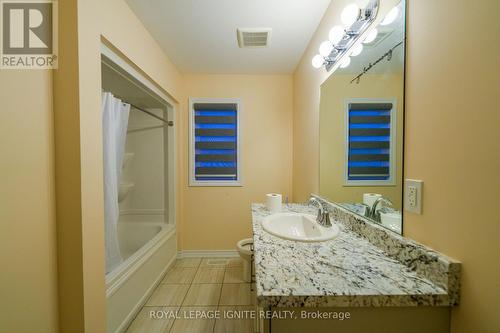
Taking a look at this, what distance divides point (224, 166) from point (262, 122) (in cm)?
78

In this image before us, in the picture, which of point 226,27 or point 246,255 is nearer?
point 226,27

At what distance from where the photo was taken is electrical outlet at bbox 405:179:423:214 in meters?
0.74

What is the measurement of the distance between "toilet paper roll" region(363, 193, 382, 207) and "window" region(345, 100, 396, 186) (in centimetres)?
6

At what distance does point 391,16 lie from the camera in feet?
2.89

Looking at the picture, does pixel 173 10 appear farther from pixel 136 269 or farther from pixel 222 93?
pixel 136 269

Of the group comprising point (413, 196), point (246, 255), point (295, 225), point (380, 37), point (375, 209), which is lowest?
point (246, 255)

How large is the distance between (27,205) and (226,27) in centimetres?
176

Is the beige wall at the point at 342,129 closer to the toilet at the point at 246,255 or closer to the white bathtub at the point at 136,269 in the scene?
the toilet at the point at 246,255

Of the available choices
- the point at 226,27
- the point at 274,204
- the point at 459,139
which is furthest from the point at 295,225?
the point at 226,27

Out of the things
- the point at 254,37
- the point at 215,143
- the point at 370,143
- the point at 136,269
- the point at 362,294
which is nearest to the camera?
the point at 362,294

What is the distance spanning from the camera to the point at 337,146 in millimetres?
1425

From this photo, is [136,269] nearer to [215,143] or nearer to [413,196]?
[215,143]

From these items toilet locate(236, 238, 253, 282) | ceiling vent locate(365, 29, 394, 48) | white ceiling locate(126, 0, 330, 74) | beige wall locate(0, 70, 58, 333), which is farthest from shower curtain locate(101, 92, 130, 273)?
ceiling vent locate(365, 29, 394, 48)

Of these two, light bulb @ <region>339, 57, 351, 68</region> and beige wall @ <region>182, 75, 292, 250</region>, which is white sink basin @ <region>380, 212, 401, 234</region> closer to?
light bulb @ <region>339, 57, 351, 68</region>
